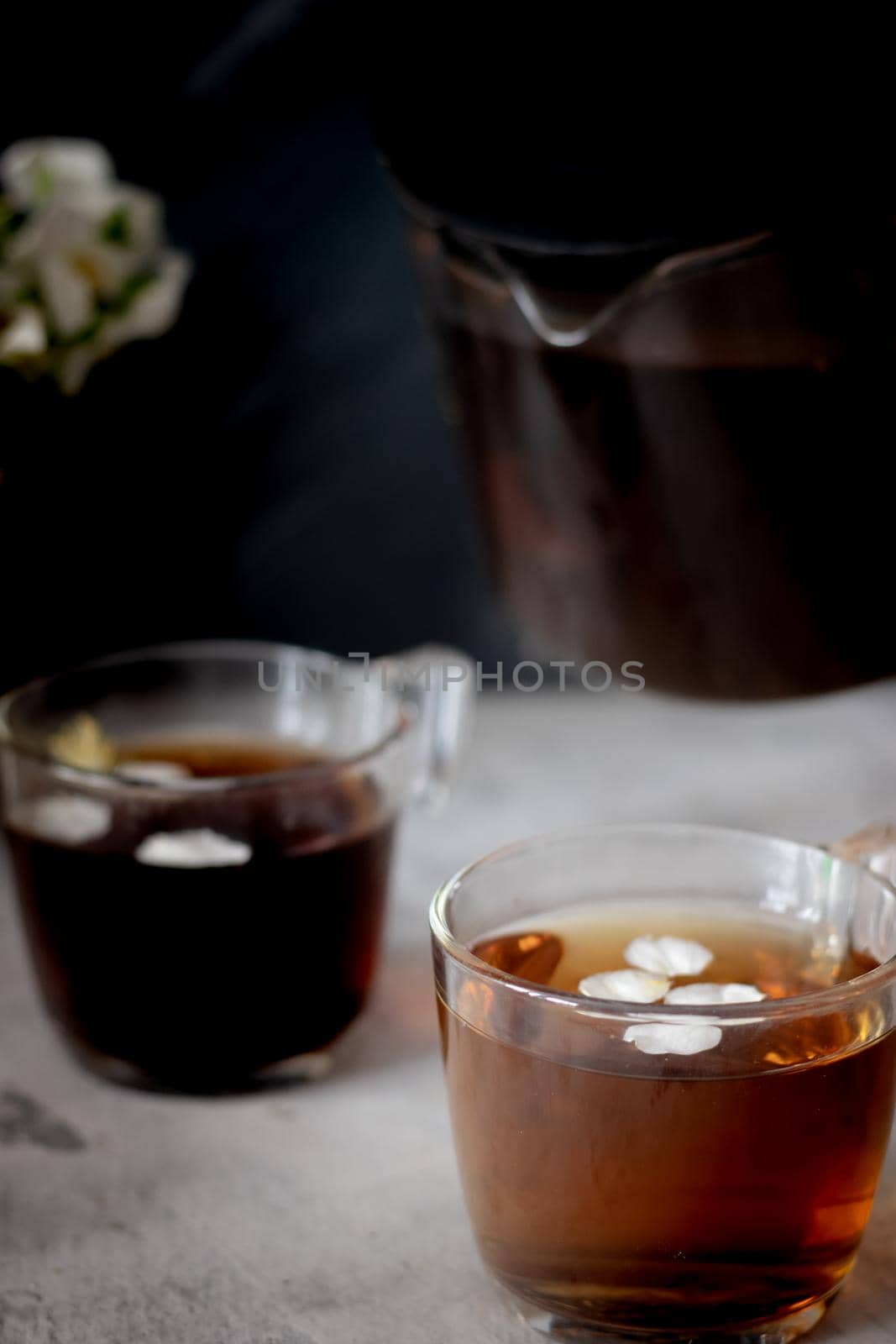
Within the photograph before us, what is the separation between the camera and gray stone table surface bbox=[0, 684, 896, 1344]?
52 centimetres

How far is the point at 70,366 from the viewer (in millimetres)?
846

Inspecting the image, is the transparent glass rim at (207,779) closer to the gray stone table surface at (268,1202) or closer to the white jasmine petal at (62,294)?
the gray stone table surface at (268,1202)

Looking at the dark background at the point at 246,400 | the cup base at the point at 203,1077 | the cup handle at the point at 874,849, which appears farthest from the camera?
the dark background at the point at 246,400

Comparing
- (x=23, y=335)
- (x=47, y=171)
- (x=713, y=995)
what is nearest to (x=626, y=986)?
(x=713, y=995)

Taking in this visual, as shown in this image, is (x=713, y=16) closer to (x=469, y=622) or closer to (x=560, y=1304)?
(x=560, y=1304)

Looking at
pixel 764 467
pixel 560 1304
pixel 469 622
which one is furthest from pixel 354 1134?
pixel 469 622

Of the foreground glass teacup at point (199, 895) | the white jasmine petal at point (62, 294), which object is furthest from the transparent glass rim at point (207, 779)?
the white jasmine petal at point (62, 294)

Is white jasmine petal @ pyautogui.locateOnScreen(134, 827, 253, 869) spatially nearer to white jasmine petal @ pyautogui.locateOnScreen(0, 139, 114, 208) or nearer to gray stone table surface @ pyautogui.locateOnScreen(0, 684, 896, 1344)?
gray stone table surface @ pyautogui.locateOnScreen(0, 684, 896, 1344)

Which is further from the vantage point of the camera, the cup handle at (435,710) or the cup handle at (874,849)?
the cup handle at (435,710)

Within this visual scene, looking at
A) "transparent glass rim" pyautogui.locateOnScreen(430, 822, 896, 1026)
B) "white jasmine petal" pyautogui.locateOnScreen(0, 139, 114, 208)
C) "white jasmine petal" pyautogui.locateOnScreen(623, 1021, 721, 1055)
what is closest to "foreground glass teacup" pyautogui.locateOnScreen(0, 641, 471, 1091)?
"transparent glass rim" pyautogui.locateOnScreen(430, 822, 896, 1026)

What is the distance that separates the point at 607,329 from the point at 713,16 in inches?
5.1

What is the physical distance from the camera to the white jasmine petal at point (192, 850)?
0.62m

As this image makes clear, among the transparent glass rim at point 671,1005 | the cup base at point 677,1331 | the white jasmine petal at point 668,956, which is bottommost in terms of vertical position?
the cup base at point 677,1331

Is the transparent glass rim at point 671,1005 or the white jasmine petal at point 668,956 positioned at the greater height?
the transparent glass rim at point 671,1005
